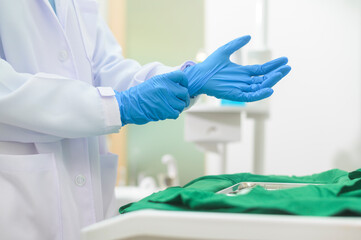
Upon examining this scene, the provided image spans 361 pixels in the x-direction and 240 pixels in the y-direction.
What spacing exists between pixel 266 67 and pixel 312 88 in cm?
89

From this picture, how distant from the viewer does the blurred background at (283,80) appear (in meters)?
1.65

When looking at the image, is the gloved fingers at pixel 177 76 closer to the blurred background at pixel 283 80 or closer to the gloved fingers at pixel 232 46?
the gloved fingers at pixel 232 46

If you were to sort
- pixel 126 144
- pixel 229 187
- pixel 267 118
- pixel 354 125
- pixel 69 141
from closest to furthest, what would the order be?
1. pixel 229 187
2. pixel 69 141
3. pixel 354 125
4. pixel 267 118
5. pixel 126 144

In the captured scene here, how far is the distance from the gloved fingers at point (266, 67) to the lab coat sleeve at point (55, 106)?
393 mm

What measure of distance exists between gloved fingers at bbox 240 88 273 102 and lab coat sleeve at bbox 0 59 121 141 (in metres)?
0.35

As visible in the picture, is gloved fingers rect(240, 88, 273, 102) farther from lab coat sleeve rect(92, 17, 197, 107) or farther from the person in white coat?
lab coat sleeve rect(92, 17, 197, 107)

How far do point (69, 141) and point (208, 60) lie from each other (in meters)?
0.41

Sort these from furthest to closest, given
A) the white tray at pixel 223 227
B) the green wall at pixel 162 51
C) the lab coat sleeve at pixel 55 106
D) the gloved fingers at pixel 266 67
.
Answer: the green wall at pixel 162 51 < the gloved fingers at pixel 266 67 < the lab coat sleeve at pixel 55 106 < the white tray at pixel 223 227

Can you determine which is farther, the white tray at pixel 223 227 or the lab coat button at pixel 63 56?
the lab coat button at pixel 63 56

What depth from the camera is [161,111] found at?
948mm

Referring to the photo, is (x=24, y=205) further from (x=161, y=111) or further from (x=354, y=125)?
(x=354, y=125)

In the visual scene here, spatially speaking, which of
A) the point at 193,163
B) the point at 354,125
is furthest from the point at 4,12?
the point at 193,163

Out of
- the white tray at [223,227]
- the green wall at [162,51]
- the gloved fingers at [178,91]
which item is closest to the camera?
the white tray at [223,227]

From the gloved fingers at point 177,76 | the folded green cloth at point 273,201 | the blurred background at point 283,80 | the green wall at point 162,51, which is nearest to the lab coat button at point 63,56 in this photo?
the gloved fingers at point 177,76
